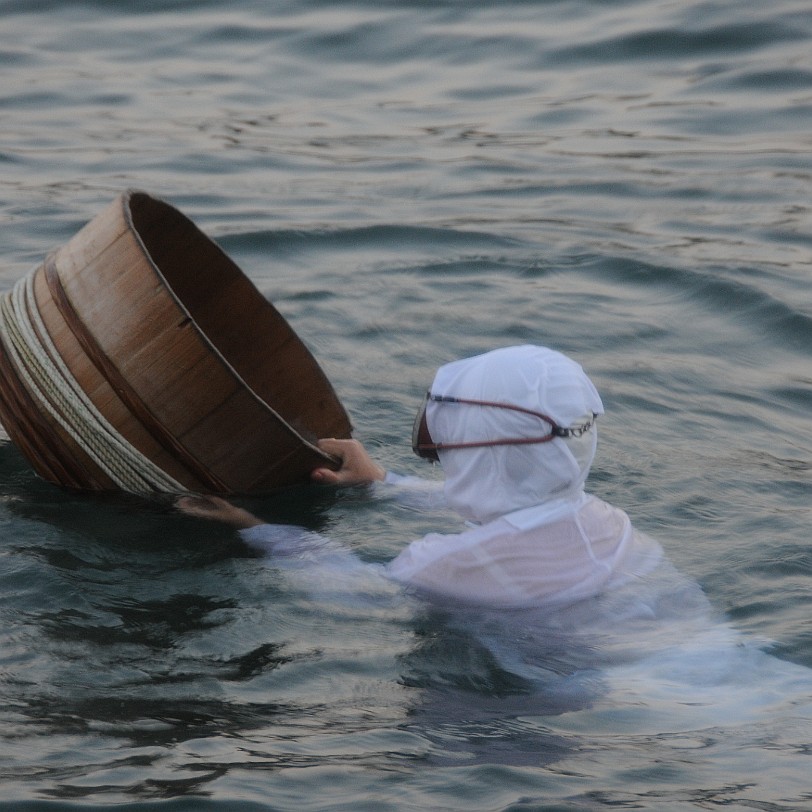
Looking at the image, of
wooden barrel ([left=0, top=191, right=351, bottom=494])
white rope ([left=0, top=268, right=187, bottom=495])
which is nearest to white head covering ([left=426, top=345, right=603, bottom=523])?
wooden barrel ([left=0, top=191, right=351, bottom=494])

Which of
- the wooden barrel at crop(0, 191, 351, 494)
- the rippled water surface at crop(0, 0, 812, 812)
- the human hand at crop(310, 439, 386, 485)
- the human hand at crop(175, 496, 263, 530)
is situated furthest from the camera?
the human hand at crop(310, 439, 386, 485)

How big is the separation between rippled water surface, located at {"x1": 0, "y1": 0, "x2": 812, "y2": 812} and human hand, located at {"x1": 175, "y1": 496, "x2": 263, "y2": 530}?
133mm

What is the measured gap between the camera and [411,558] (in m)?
4.42

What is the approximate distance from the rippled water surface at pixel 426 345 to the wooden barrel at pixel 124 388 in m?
0.28

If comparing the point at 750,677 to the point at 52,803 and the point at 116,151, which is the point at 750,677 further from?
the point at 116,151

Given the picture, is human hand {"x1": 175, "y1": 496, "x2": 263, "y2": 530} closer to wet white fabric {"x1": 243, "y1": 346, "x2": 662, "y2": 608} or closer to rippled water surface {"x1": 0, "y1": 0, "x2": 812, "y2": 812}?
rippled water surface {"x1": 0, "y1": 0, "x2": 812, "y2": 812}

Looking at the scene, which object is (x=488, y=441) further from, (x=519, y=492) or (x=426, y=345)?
(x=426, y=345)

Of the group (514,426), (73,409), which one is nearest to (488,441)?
(514,426)

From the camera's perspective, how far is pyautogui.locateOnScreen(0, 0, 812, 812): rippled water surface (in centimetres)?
372

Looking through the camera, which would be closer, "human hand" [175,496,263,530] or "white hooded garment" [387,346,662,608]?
"white hooded garment" [387,346,662,608]

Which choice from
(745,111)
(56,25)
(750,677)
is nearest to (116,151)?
(56,25)

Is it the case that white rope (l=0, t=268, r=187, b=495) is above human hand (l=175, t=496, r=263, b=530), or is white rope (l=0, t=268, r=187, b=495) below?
above

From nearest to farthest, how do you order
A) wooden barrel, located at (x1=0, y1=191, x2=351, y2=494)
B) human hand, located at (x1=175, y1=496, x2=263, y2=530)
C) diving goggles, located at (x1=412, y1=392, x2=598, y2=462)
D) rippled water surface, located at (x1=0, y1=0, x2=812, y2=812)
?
rippled water surface, located at (x1=0, y1=0, x2=812, y2=812)
diving goggles, located at (x1=412, y1=392, x2=598, y2=462)
wooden barrel, located at (x1=0, y1=191, x2=351, y2=494)
human hand, located at (x1=175, y1=496, x2=263, y2=530)

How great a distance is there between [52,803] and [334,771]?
2.31 feet
